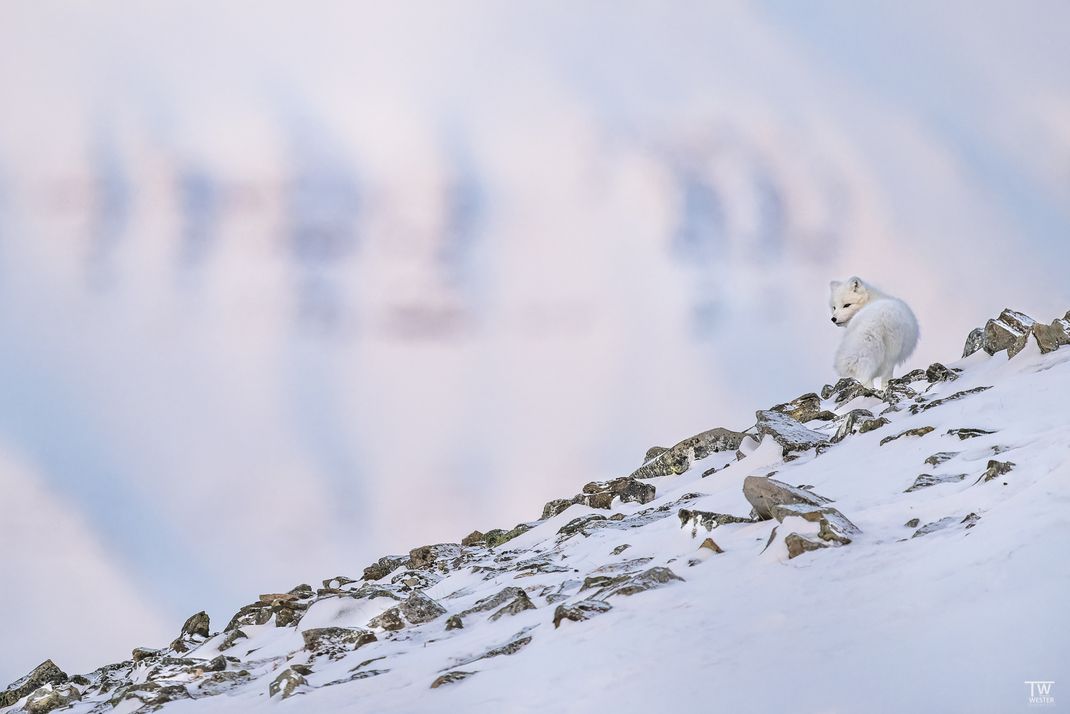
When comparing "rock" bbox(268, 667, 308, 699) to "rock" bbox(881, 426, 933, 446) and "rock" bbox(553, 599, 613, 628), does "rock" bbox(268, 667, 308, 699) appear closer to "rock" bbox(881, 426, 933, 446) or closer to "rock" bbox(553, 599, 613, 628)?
"rock" bbox(553, 599, 613, 628)

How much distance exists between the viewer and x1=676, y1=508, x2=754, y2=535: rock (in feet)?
25.2

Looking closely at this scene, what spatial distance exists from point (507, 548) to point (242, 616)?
10.9ft

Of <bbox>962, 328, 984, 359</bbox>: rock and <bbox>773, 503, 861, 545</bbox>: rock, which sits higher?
<bbox>962, 328, 984, 359</bbox>: rock

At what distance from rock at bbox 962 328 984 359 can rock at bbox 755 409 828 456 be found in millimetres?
3970

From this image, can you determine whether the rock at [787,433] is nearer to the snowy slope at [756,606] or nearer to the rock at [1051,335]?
the snowy slope at [756,606]

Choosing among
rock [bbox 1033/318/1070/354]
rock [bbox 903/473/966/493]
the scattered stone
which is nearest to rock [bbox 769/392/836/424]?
rock [bbox 1033/318/1070/354]

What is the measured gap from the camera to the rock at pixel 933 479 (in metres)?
6.95

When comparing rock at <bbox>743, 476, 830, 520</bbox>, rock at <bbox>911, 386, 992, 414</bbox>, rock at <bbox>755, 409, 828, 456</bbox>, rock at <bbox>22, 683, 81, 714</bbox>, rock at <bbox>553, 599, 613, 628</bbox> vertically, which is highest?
rock at <bbox>755, 409, 828, 456</bbox>

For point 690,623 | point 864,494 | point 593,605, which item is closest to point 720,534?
point 864,494

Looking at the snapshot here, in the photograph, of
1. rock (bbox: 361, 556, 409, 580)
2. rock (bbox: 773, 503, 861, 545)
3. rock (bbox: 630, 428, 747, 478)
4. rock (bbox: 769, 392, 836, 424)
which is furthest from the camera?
rock (bbox: 630, 428, 747, 478)

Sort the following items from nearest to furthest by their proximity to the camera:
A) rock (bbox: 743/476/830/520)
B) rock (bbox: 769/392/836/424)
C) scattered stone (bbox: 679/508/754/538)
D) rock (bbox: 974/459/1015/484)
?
rock (bbox: 974/459/1015/484) → rock (bbox: 743/476/830/520) → scattered stone (bbox: 679/508/754/538) → rock (bbox: 769/392/836/424)

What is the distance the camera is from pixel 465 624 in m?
7.41

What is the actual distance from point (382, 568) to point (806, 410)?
7053mm

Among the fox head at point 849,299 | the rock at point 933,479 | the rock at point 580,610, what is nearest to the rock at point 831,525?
the rock at point 933,479
